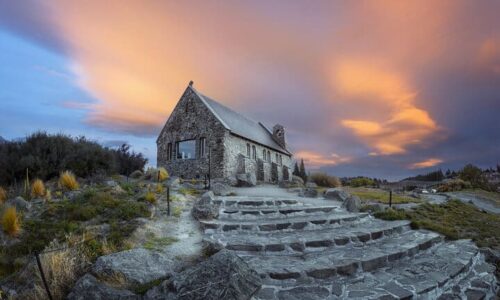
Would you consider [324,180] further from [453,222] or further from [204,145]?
[453,222]

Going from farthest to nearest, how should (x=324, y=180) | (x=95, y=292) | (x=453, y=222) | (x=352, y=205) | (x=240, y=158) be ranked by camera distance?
(x=324, y=180)
(x=240, y=158)
(x=453, y=222)
(x=352, y=205)
(x=95, y=292)

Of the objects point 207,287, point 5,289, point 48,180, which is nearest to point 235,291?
point 207,287

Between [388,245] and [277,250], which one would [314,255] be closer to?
[277,250]

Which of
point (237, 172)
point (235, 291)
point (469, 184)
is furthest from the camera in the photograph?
point (469, 184)

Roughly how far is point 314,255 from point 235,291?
2.83 meters

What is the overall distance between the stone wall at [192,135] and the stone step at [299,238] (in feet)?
44.5

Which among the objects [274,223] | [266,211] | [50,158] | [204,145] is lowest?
[274,223]

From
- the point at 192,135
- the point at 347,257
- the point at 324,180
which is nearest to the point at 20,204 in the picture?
the point at 347,257

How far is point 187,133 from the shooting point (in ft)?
77.2

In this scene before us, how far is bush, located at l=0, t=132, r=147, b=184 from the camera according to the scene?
41.1 ft

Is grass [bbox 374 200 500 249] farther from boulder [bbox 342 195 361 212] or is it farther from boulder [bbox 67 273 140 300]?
boulder [bbox 67 273 140 300]

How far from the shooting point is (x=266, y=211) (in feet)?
31.6

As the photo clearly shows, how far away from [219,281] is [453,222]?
1114 cm

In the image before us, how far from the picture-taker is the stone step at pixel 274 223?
7.90 meters
